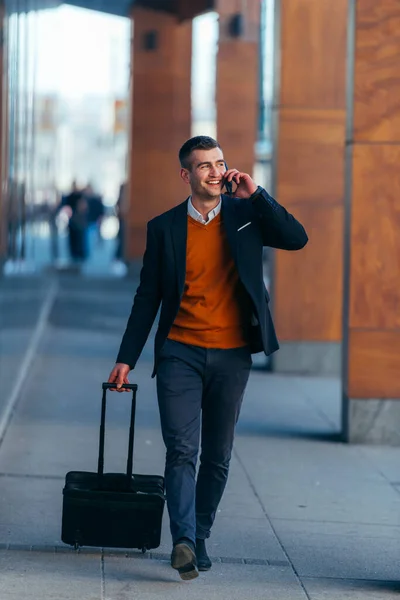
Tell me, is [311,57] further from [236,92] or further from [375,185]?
[236,92]

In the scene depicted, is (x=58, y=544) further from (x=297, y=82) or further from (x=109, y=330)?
(x=109, y=330)

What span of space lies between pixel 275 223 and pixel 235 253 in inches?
8.2

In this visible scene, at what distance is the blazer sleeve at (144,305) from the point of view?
5.78 m

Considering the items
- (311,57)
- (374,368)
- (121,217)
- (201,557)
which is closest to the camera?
(201,557)

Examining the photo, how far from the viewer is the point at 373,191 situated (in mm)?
9383

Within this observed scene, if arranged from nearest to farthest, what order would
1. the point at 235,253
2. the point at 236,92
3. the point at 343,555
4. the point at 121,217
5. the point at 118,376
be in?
1. the point at 235,253
2. the point at 118,376
3. the point at 343,555
4. the point at 236,92
5. the point at 121,217

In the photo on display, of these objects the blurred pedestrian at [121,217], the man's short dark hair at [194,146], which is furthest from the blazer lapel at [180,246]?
the blurred pedestrian at [121,217]

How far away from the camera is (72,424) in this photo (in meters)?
9.99

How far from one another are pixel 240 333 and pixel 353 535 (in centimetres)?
155

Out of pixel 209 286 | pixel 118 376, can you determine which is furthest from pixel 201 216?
pixel 118 376

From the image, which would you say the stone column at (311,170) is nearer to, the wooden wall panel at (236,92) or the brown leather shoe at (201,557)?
the brown leather shoe at (201,557)

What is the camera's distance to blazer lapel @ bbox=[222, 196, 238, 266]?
222 inches

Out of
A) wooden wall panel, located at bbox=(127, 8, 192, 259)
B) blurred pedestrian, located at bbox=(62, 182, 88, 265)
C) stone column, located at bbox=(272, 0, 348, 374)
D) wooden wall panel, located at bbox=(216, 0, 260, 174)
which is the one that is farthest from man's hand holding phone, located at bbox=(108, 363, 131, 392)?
blurred pedestrian, located at bbox=(62, 182, 88, 265)

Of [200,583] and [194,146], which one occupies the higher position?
[194,146]
